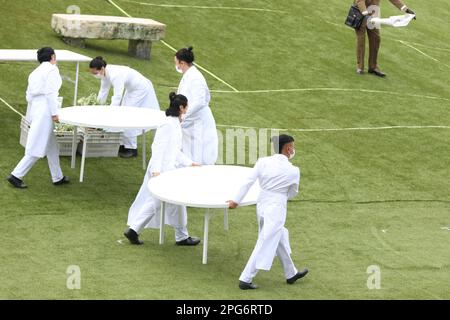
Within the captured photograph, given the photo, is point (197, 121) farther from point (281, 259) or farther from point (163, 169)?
point (281, 259)

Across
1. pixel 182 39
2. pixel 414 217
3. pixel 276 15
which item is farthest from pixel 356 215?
pixel 276 15

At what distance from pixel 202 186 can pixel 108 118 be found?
7.06ft

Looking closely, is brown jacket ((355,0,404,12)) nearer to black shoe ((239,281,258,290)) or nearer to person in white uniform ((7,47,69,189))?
person in white uniform ((7,47,69,189))

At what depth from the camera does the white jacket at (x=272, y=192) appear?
9.27 meters

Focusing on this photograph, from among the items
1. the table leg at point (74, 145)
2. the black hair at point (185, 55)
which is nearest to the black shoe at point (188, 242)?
the black hair at point (185, 55)

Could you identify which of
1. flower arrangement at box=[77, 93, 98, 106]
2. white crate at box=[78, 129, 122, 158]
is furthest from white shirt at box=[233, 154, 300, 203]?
flower arrangement at box=[77, 93, 98, 106]

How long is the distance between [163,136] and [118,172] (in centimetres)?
261

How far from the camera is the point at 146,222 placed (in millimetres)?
10398

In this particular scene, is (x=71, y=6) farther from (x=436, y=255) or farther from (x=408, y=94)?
(x=436, y=255)

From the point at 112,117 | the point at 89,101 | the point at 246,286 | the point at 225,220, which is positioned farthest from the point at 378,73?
the point at 246,286

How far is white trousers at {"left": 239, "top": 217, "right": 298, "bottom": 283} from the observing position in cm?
938

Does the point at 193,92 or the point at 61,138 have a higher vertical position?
the point at 193,92

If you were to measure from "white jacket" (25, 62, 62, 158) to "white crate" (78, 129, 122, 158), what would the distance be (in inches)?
41.9

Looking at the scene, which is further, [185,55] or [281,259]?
[185,55]
